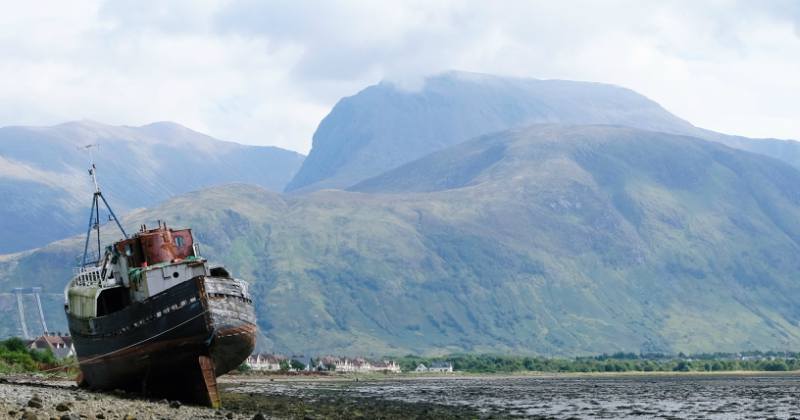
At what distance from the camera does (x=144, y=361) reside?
243 feet

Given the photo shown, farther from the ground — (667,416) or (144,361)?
(144,361)

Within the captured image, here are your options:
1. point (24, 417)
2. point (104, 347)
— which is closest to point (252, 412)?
point (104, 347)

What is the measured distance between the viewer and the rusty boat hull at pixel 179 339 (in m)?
73.1

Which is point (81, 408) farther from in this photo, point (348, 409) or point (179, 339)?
point (348, 409)

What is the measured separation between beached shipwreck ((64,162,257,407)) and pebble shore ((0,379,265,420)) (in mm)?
5213

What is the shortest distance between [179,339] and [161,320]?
1698 mm

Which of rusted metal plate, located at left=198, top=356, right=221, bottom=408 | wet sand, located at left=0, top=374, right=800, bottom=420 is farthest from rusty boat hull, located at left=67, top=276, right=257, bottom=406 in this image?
wet sand, located at left=0, top=374, right=800, bottom=420

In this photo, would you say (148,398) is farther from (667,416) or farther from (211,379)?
(667,416)

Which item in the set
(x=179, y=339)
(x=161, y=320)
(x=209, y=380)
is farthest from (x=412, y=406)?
(x=161, y=320)

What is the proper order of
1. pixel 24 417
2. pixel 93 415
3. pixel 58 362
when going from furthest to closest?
1. pixel 58 362
2. pixel 93 415
3. pixel 24 417

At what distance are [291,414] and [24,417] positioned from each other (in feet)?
98.4

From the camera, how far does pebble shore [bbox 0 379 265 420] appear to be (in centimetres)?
4943

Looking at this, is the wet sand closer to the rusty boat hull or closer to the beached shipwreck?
the rusty boat hull

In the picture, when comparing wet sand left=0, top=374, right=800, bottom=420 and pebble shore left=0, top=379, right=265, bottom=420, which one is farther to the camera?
wet sand left=0, top=374, right=800, bottom=420
